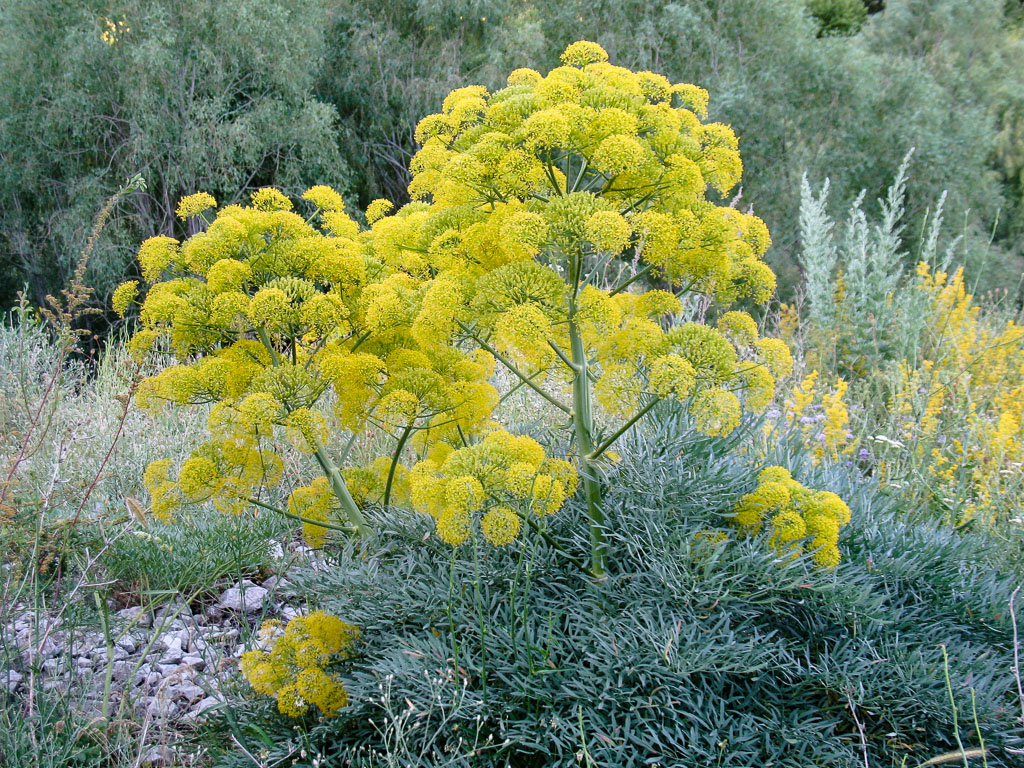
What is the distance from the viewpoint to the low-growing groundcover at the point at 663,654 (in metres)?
1.65

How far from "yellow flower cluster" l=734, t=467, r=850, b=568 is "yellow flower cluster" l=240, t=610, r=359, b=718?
1.09 metres

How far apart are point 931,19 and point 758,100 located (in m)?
6.91

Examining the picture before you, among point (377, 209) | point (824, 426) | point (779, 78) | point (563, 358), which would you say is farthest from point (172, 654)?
point (779, 78)

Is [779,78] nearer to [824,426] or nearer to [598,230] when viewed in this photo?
[824,426]

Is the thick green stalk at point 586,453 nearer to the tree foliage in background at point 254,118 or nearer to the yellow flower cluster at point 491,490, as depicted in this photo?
the yellow flower cluster at point 491,490

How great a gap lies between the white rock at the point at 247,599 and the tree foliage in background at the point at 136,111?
1132 centimetres

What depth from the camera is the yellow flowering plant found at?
1.74 metres

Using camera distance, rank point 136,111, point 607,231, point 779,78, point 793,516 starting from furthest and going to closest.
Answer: point 779,78
point 136,111
point 793,516
point 607,231

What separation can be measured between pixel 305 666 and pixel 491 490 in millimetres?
658

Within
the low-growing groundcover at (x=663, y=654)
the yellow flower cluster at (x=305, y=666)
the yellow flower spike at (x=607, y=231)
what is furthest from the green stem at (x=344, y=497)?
the yellow flower spike at (x=607, y=231)

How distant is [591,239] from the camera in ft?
5.45

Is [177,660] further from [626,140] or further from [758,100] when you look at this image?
[758,100]

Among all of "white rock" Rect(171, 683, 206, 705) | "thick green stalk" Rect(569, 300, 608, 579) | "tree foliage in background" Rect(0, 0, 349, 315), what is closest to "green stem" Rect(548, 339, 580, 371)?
"thick green stalk" Rect(569, 300, 608, 579)

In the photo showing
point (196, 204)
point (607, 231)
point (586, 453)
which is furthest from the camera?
point (196, 204)
